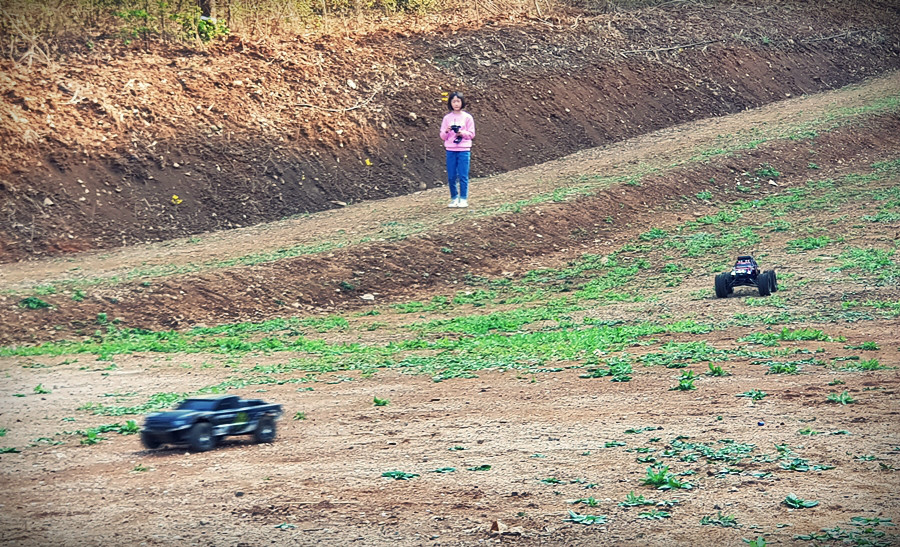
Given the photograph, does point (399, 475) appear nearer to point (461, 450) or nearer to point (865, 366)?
point (461, 450)

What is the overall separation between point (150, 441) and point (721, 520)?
4251mm

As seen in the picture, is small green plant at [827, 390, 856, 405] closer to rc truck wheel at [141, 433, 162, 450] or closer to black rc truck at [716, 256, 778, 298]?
black rc truck at [716, 256, 778, 298]

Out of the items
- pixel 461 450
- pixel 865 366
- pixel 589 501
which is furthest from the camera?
pixel 865 366

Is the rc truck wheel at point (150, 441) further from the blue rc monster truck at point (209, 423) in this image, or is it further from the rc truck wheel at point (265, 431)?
the rc truck wheel at point (265, 431)

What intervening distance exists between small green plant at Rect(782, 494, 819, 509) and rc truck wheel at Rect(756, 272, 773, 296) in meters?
7.45

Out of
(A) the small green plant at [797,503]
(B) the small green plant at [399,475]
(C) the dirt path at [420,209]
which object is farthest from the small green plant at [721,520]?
(C) the dirt path at [420,209]

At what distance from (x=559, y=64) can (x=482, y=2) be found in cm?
440

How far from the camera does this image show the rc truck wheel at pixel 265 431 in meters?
7.59

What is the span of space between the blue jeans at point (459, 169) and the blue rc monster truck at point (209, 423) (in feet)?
33.0

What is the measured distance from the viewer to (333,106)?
21.7m

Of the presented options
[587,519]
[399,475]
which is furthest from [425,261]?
[587,519]

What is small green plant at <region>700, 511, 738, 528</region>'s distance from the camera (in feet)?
17.8

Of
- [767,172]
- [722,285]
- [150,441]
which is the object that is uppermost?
[767,172]

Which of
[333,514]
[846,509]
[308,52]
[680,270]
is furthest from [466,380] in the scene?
[308,52]
